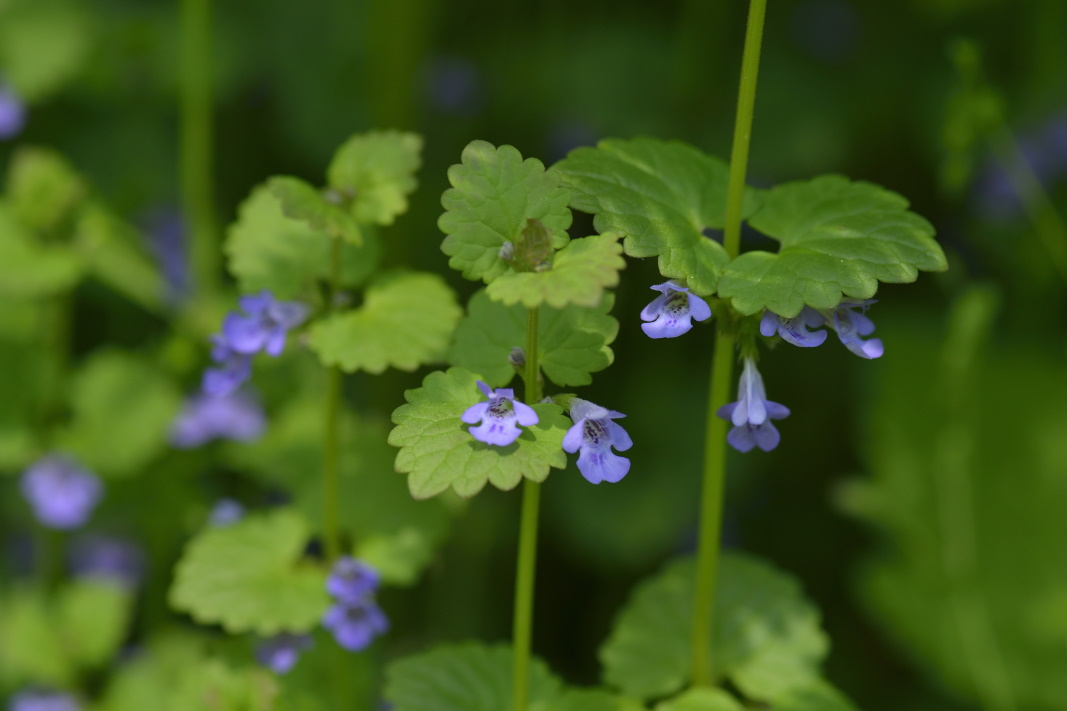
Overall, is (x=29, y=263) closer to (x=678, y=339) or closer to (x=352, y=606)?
(x=352, y=606)

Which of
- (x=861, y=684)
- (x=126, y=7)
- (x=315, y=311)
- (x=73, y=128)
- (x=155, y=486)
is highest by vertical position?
(x=126, y=7)

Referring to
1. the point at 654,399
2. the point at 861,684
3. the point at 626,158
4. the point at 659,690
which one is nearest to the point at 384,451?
the point at 659,690

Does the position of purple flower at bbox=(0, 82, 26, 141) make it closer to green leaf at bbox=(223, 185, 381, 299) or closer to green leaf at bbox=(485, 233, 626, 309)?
green leaf at bbox=(223, 185, 381, 299)

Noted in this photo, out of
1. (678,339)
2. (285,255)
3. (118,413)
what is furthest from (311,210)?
(678,339)

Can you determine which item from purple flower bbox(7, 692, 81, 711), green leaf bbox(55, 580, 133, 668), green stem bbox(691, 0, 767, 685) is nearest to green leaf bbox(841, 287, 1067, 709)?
green stem bbox(691, 0, 767, 685)

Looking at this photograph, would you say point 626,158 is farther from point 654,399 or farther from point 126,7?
point 126,7

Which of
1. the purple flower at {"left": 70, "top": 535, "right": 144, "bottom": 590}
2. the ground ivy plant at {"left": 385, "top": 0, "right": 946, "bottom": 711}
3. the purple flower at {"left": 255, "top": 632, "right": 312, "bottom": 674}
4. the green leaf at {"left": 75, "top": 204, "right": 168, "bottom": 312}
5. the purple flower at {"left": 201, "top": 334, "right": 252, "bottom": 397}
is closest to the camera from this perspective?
the ground ivy plant at {"left": 385, "top": 0, "right": 946, "bottom": 711}
